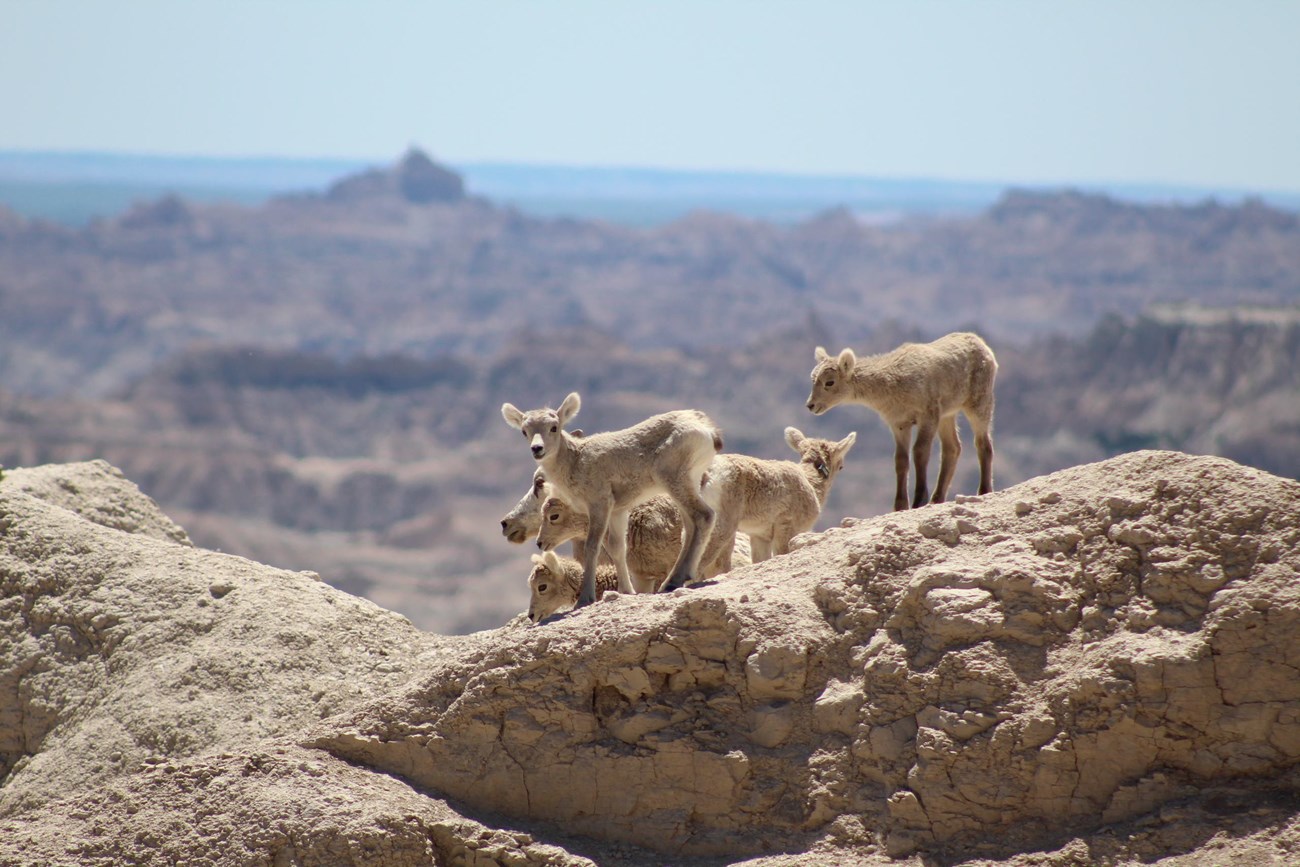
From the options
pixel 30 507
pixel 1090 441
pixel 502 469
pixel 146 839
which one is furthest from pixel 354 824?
pixel 502 469

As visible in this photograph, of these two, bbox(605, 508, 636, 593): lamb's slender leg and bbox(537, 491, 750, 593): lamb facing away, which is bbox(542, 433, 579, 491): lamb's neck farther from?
bbox(537, 491, 750, 593): lamb facing away

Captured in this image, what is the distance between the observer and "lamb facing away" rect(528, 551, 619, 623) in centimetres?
1236

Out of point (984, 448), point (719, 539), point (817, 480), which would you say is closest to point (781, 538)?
point (719, 539)

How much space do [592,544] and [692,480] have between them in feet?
3.23

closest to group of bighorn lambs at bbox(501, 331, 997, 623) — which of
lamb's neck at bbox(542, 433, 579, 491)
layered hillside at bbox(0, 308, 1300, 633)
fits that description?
lamb's neck at bbox(542, 433, 579, 491)

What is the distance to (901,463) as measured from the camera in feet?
43.1

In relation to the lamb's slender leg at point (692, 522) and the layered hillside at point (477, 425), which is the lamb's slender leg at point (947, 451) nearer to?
the lamb's slender leg at point (692, 522)

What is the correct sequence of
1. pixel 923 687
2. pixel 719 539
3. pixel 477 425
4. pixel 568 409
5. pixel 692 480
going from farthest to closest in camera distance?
pixel 477 425 → pixel 719 539 → pixel 568 409 → pixel 692 480 → pixel 923 687

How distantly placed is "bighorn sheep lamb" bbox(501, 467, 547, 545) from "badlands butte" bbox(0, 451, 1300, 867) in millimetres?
2365

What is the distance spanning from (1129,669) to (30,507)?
358 inches

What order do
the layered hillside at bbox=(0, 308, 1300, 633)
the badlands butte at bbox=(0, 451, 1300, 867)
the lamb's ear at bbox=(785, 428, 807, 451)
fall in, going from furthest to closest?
the layered hillside at bbox=(0, 308, 1300, 633) → the lamb's ear at bbox=(785, 428, 807, 451) → the badlands butte at bbox=(0, 451, 1300, 867)

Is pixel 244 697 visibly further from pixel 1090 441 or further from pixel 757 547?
pixel 1090 441

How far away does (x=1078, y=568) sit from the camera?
31.3 feet

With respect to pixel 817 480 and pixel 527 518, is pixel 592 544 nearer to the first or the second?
pixel 527 518
